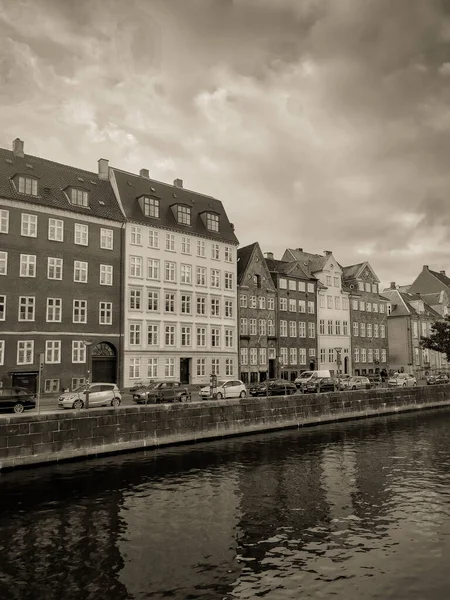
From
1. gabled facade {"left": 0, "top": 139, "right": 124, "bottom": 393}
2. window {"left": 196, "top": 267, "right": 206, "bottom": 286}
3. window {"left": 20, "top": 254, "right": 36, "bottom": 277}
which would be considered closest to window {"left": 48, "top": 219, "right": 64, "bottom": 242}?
gabled facade {"left": 0, "top": 139, "right": 124, "bottom": 393}

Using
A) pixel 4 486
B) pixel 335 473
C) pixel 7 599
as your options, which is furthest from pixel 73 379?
pixel 7 599

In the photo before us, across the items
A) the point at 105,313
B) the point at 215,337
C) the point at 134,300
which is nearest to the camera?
the point at 105,313

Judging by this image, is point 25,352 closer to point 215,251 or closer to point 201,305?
point 201,305

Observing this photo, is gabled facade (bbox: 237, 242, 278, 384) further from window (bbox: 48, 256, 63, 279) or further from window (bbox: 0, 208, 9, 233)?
window (bbox: 0, 208, 9, 233)

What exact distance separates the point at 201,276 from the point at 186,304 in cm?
404

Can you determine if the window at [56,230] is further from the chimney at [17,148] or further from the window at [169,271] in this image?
the window at [169,271]

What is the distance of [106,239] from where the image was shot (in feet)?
168

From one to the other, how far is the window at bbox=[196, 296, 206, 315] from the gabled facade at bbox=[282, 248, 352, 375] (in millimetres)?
19782

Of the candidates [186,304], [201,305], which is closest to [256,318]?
[201,305]

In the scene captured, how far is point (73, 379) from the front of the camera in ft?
153

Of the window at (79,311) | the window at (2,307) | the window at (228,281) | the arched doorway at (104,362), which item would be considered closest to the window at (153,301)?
the arched doorway at (104,362)

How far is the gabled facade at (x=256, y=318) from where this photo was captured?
63.6m

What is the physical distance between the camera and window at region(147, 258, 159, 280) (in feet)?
178

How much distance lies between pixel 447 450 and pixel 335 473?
9.36 metres
